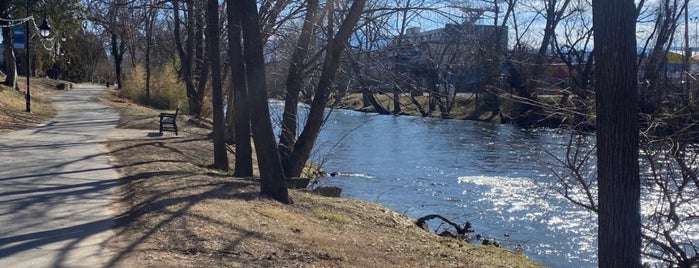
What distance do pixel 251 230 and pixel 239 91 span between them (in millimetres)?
5466

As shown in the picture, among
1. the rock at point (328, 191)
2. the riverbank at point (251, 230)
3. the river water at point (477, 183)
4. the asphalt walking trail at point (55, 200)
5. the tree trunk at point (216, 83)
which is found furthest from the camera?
the rock at point (328, 191)

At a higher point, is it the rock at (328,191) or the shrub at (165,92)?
the shrub at (165,92)

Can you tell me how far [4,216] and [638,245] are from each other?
7.38m

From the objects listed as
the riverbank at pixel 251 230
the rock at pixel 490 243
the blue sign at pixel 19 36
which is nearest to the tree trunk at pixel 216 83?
the riverbank at pixel 251 230

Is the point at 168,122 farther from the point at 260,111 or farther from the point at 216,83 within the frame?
the point at 260,111

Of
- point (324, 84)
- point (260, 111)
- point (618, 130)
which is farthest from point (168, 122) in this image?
point (618, 130)

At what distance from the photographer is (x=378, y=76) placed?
16.5m

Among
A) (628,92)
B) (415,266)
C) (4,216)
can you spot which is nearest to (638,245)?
(628,92)

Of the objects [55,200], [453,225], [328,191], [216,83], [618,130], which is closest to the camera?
[618,130]

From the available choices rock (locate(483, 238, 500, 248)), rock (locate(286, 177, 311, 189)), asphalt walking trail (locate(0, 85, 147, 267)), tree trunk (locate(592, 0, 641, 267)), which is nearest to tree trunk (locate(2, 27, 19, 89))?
asphalt walking trail (locate(0, 85, 147, 267))

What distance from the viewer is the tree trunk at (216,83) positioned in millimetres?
15789

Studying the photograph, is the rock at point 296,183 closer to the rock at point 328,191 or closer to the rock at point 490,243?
the rock at point 328,191

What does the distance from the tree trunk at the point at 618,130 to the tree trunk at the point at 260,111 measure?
7.07m

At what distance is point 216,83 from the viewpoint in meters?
16.5
